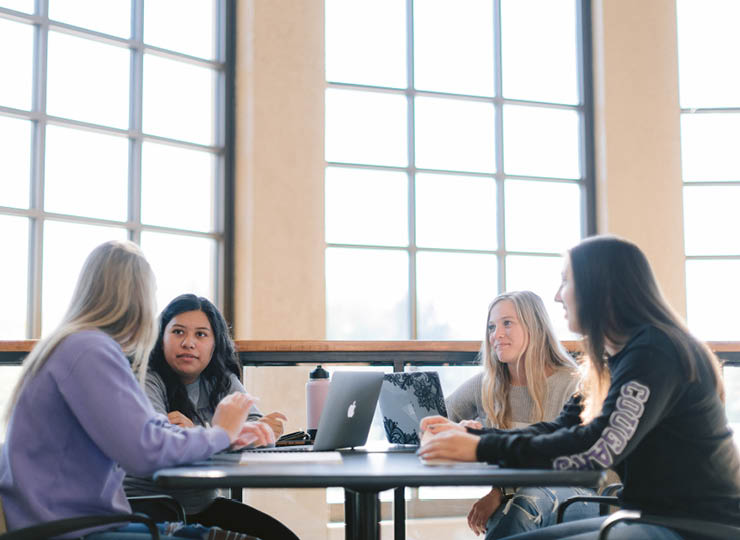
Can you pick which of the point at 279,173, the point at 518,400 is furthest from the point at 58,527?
the point at 279,173

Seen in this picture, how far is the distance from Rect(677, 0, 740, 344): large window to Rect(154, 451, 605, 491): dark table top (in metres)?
4.26

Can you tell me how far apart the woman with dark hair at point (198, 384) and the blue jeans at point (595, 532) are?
840 millimetres

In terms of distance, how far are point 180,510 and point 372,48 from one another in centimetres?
379

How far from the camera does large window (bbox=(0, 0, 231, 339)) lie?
13.7ft

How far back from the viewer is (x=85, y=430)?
176 centimetres

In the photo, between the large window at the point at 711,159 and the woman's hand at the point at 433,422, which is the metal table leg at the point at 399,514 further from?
the large window at the point at 711,159

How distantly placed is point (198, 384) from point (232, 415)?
840 mm

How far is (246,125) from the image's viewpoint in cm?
483

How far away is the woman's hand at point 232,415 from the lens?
1.98m

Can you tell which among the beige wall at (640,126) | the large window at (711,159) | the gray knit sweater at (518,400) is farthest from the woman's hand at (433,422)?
the large window at (711,159)

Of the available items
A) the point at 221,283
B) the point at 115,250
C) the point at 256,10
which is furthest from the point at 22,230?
the point at 115,250

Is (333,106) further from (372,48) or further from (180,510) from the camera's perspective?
(180,510)

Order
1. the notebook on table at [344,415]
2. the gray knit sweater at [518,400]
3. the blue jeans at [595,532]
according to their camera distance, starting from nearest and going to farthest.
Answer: the blue jeans at [595,532], the notebook on table at [344,415], the gray knit sweater at [518,400]

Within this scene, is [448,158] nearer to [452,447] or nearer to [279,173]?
[279,173]
